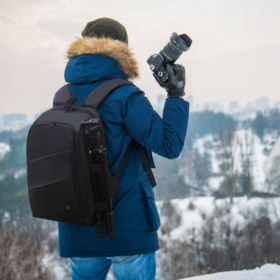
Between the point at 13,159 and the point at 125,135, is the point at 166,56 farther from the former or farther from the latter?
the point at 13,159

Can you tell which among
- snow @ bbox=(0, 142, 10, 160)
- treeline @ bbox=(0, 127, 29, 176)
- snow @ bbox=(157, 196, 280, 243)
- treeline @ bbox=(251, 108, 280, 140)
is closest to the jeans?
snow @ bbox=(157, 196, 280, 243)

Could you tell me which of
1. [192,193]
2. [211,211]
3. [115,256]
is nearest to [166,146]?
[115,256]

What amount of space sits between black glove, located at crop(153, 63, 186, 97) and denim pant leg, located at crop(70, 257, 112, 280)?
1.71ft

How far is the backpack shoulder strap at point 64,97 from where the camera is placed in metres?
1.68

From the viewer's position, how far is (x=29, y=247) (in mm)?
27844

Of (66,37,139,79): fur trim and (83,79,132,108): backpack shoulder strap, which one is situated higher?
(66,37,139,79): fur trim

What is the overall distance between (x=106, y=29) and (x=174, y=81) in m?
0.28

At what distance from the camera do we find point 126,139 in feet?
5.34

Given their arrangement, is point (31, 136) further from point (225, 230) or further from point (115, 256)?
point (225, 230)

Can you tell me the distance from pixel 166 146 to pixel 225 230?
3414 centimetres

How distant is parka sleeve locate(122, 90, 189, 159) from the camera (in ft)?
5.19

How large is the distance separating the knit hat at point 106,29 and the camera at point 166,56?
0.49 feet

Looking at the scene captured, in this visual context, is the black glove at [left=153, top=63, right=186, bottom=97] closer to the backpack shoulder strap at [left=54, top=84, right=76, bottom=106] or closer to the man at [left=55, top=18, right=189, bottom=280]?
the man at [left=55, top=18, right=189, bottom=280]

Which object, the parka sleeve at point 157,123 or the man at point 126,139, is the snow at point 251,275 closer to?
the man at point 126,139
